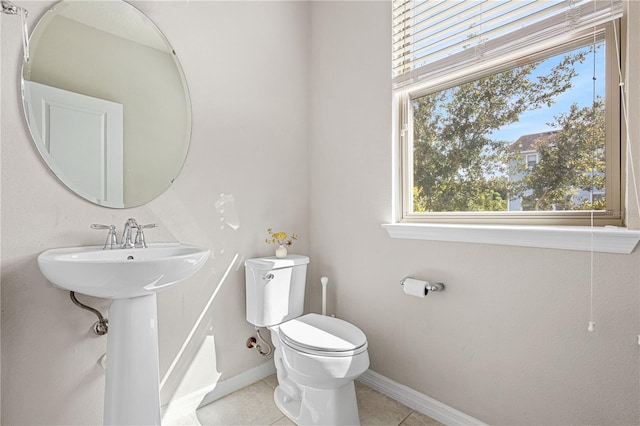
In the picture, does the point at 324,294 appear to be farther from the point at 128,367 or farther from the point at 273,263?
the point at 128,367

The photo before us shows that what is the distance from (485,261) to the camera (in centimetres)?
138

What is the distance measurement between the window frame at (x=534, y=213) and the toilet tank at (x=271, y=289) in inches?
27.2

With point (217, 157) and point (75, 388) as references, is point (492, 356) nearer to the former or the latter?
point (217, 157)

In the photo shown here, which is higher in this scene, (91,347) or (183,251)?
(183,251)

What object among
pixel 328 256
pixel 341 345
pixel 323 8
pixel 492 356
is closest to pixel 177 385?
pixel 341 345

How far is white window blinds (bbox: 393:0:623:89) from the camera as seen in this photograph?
1.18 m

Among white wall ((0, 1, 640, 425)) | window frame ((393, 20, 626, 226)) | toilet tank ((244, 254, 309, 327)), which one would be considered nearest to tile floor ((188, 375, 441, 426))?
white wall ((0, 1, 640, 425))

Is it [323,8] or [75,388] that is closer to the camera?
[75,388]

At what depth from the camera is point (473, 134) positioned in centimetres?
152

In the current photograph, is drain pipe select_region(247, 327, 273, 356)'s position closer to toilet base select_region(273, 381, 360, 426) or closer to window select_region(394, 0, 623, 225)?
toilet base select_region(273, 381, 360, 426)

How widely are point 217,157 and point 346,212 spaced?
81 centimetres

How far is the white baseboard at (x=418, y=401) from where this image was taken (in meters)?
1.47

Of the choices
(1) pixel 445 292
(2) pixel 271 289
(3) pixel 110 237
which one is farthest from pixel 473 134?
(3) pixel 110 237

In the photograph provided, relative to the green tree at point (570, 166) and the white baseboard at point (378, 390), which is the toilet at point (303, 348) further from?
the green tree at point (570, 166)
